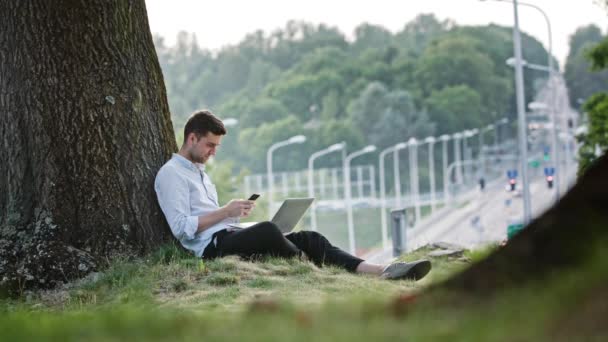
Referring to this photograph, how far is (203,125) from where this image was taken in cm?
831

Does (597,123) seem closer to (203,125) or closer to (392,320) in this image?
(203,125)

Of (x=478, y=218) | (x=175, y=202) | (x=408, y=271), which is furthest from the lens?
(x=478, y=218)

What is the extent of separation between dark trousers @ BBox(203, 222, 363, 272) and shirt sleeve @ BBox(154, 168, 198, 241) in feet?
0.73

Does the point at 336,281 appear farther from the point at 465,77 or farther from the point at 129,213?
the point at 465,77

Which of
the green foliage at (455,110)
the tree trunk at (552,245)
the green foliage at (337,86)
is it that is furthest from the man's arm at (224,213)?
the green foliage at (455,110)

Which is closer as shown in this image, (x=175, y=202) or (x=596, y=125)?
(x=175, y=202)

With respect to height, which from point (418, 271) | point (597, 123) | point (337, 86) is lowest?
point (418, 271)

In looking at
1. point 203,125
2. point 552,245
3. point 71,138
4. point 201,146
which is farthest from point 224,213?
point 552,245

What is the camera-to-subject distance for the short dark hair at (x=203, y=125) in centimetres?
830

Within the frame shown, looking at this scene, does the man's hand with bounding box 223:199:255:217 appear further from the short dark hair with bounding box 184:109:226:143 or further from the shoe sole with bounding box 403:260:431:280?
the shoe sole with bounding box 403:260:431:280

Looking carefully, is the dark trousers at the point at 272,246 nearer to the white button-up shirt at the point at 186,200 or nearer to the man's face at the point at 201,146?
the white button-up shirt at the point at 186,200

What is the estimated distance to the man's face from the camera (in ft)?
27.3

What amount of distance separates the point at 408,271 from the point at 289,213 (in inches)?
53.6

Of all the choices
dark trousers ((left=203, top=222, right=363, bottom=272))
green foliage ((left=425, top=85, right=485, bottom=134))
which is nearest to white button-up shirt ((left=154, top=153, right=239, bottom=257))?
dark trousers ((left=203, top=222, right=363, bottom=272))
